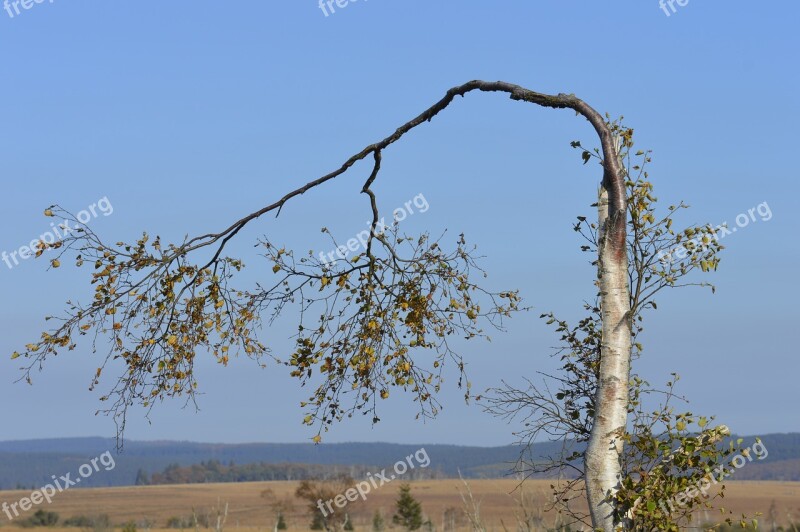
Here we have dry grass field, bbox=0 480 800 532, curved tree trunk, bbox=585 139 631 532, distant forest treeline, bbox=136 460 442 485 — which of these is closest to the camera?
curved tree trunk, bbox=585 139 631 532

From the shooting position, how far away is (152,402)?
10633mm

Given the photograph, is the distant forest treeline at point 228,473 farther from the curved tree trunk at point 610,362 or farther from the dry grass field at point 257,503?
the curved tree trunk at point 610,362

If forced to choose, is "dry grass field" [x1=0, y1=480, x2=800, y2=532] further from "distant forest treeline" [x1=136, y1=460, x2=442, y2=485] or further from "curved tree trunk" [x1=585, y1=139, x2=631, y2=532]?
"curved tree trunk" [x1=585, y1=139, x2=631, y2=532]

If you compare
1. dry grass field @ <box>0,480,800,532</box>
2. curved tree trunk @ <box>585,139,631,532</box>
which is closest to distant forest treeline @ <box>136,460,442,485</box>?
dry grass field @ <box>0,480,800,532</box>

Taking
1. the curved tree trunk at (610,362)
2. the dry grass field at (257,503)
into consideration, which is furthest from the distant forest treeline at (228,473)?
the curved tree trunk at (610,362)

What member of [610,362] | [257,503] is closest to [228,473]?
A: [257,503]

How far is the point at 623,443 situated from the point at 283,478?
17013 centimetres

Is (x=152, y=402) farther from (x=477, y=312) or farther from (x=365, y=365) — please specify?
(x=477, y=312)

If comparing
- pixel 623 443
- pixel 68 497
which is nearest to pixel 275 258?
pixel 623 443

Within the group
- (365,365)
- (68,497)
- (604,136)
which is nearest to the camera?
(604,136)

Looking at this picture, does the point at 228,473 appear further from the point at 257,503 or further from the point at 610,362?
the point at 610,362

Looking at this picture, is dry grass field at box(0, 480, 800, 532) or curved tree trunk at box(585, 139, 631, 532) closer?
curved tree trunk at box(585, 139, 631, 532)

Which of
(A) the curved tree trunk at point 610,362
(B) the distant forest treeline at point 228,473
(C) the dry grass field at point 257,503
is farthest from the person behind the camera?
(B) the distant forest treeline at point 228,473

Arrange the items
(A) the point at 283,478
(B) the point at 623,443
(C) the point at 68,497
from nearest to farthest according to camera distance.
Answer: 1. (B) the point at 623,443
2. (C) the point at 68,497
3. (A) the point at 283,478
